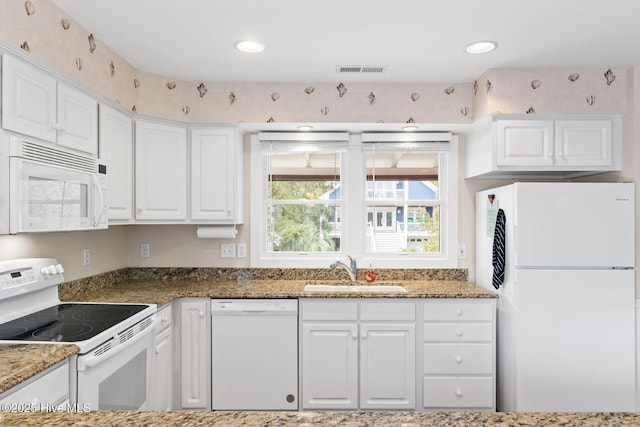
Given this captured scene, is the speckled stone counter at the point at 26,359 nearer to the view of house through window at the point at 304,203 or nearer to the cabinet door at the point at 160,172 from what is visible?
the cabinet door at the point at 160,172

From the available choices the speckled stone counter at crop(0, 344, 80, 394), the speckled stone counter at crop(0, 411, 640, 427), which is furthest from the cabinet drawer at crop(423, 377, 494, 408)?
the speckled stone counter at crop(0, 344, 80, 394)

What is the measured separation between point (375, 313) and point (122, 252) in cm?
206

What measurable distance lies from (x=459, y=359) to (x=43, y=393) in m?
2.41

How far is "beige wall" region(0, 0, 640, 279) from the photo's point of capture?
2.86 m

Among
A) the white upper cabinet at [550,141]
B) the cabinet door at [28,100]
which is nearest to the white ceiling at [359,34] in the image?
the white upper cabinet at [550,141]

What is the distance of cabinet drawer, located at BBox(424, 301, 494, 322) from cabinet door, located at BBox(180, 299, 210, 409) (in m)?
1.54

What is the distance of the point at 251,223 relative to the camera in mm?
3535

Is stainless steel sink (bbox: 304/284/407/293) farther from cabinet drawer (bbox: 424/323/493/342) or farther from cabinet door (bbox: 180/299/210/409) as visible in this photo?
cabinet door (bbox: 180/299/210/409)

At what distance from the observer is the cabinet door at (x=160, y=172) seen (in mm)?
2990

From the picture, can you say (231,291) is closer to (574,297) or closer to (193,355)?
(193,355)

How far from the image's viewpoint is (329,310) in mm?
2926

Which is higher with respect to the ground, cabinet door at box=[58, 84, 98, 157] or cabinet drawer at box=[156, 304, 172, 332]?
cabinet door at box=[58, 84, 98, 157]

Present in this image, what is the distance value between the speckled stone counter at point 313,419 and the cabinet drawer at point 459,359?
2035 mm

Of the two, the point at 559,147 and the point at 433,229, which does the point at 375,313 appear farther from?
the point at 559,147
